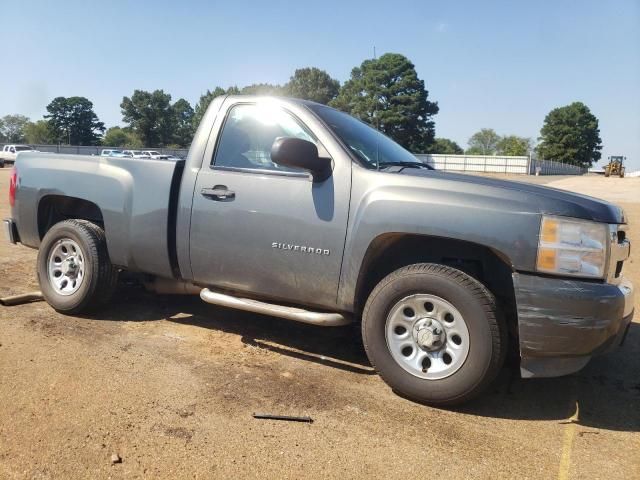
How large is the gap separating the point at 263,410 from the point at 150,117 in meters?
72.2

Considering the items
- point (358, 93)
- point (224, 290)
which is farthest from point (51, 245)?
point (358, 93)

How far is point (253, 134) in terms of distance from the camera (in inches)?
154

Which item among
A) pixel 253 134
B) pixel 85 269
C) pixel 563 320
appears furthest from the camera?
pixel 85 269

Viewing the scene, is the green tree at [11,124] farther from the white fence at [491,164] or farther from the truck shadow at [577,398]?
the truck shadow at [577,398]

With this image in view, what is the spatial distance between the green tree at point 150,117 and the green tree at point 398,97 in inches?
904

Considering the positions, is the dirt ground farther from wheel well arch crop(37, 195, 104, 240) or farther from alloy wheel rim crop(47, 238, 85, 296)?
wheel well arch crop(37, 195, 104, 240)

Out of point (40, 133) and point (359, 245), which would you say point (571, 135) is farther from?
point (359, 245)

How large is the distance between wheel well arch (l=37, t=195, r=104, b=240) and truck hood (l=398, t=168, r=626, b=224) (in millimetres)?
3109

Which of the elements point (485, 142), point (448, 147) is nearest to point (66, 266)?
point (448, 147)

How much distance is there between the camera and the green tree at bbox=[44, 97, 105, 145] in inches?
3019

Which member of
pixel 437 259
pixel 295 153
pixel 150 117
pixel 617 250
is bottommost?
pixel 437 259

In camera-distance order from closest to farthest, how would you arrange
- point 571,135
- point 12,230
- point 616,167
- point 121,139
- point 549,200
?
point 549,200 < point 12,230 < point 616,167 < point 121,139 < point 571,135

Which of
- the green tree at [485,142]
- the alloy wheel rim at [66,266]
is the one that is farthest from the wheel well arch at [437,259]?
the green tree at [485,142]

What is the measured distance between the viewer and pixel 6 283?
18.2 feet
